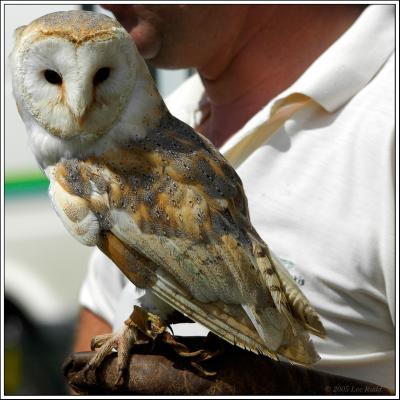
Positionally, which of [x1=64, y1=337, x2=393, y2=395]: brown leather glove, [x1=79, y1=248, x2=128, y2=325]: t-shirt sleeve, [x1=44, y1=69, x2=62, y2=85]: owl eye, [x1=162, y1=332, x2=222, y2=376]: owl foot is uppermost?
[x1=44, y1=69, x2=62, y2=85]: owl eye

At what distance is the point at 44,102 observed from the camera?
4.07 ft

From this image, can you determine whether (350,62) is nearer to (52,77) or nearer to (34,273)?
(52,77)

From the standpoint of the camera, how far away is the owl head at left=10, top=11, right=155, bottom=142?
3.88 ft

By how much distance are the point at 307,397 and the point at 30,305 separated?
7.39 ft

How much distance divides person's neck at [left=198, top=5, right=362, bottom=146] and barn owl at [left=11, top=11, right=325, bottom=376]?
1.81ft

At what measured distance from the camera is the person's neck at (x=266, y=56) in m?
1.74

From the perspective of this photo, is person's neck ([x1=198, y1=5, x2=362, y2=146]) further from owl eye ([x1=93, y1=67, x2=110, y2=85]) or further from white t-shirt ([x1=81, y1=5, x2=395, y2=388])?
owl eye ([x1=93, y1=67, x2=110, y2=85])

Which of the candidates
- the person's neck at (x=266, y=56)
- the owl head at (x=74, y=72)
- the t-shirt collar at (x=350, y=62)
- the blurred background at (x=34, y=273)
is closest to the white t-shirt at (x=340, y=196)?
the t-shirt collar at (x=350, y=62)

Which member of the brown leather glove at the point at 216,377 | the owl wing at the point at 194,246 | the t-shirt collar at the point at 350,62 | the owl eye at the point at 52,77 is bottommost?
the brown leather glove at the point at 216,377

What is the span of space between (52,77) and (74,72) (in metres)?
0.07

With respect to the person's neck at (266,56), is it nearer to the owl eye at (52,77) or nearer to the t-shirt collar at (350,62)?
the t-shirt collar at (350,62)

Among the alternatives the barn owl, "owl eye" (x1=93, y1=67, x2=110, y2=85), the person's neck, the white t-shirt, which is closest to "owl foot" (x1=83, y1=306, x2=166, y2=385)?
the barn owl

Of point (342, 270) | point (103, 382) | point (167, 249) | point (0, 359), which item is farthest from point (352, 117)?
point (0, 359)

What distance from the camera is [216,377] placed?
123 centimetres
